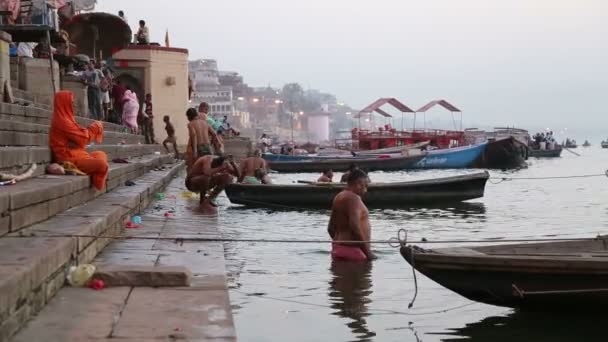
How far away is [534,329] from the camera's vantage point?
6766 mm

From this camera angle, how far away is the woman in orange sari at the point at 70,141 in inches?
337

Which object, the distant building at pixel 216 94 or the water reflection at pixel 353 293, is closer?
the water reflection at pixel 353 293

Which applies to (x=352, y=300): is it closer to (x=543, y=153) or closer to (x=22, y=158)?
(x=22, y=158)

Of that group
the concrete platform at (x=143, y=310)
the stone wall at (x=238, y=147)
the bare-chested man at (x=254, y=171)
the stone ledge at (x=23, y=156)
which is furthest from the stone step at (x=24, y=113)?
the stone wall at (x=238, y=147)

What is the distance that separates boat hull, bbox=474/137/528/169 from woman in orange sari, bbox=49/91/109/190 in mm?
38021

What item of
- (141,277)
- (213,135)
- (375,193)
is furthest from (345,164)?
(141,277)

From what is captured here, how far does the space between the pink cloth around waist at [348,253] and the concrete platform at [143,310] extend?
2309 mm

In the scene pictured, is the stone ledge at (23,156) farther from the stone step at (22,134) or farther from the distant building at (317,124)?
the distant building at (317,124)

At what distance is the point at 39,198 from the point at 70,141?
7.88 feet

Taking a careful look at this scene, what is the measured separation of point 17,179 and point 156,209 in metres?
4.82

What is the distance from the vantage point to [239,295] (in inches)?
306

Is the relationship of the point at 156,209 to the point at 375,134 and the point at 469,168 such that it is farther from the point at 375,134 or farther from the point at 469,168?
the point at 375,134

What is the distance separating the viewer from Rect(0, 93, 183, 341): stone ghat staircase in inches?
171

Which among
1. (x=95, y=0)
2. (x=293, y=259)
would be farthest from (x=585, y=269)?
(x=95, y=0)
